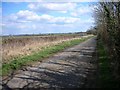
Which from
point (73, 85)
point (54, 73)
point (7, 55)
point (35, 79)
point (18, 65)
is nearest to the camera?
point (73, 85)

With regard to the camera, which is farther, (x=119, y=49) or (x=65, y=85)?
(x=119, y=49)

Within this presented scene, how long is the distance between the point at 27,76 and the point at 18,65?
11.5 ft

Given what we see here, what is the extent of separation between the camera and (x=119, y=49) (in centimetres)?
1257

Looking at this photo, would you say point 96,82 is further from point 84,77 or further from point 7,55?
point 7,55

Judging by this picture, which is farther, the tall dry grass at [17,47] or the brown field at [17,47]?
the brown field at [17,47]

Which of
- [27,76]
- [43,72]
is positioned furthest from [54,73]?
[27,76]

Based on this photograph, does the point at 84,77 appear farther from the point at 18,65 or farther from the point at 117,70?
the point at 18,65

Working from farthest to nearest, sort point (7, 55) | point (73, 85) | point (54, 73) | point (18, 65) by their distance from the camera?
1. point (7, 55)
2. point (18, 65)
3. point (54, 73)
4. point (73, 85)

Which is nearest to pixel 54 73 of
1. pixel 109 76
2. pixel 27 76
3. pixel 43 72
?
pixel 43 72

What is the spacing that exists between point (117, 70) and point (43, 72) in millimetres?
4022

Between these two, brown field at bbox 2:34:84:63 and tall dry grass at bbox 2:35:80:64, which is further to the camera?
brown field at bbox 2:34:84:63

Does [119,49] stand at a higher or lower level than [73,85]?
higher

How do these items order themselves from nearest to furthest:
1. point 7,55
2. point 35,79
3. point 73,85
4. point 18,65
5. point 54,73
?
point 73,85 < point 35,79 < point 54,73 < point 18,65 < point 7,55

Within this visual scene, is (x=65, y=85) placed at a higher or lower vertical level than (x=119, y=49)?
lower
